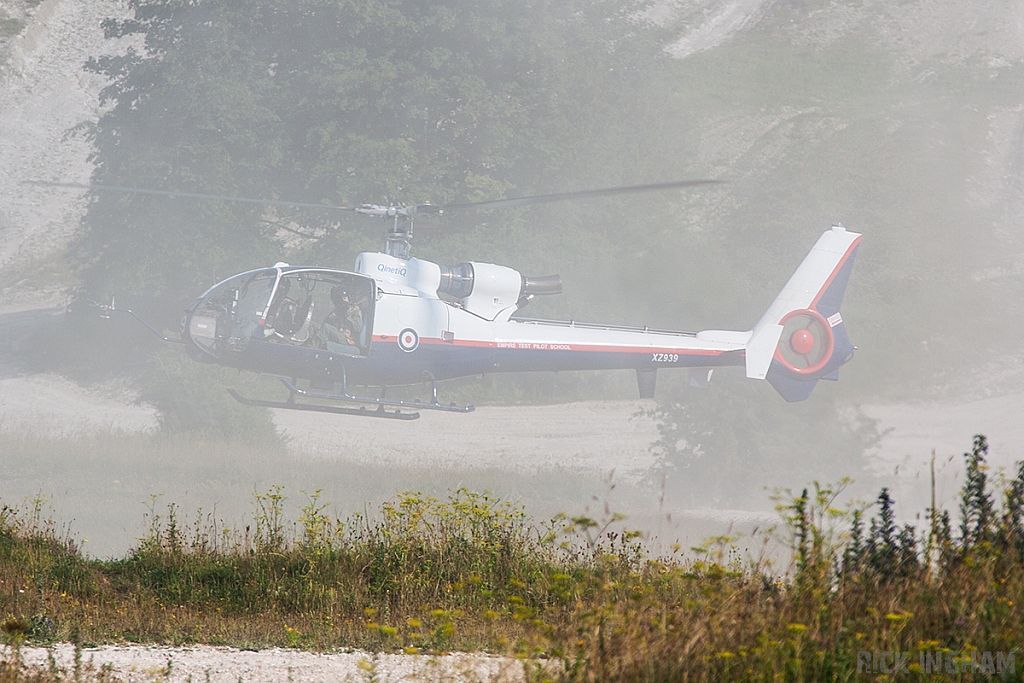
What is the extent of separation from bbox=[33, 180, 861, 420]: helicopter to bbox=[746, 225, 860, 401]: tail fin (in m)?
0.17

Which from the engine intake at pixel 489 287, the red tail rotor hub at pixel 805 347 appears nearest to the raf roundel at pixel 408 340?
the engine intake at pixel 489 287

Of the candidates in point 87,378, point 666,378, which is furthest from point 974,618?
point 87,378

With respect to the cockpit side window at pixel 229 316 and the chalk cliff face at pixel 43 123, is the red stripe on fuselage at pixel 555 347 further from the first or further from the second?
the chalk cliff face at pixel 43 123

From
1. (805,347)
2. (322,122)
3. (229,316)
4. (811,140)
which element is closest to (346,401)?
(229,316)

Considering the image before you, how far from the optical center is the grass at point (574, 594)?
339cm

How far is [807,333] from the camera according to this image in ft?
45.4

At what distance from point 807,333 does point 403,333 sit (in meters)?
6.61

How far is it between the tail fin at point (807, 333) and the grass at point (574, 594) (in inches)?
269

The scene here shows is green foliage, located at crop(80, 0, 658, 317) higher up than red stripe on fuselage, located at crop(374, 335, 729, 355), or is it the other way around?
green foliage, located at crop(80, 0, 658, 317)

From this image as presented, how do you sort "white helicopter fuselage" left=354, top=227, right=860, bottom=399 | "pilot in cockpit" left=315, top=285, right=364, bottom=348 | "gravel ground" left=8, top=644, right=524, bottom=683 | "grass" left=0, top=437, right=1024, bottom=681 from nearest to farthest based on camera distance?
"grass" left=0, top=437, right=1024, bottom=681 < "gravel ground" left=8, top=644, right=524, bottom=683 < "pilot in cockpit" left=315, top=285, right=364, bottom=348 < "white helicopter fuselage" left=354, top=227, right=860, bottom=399

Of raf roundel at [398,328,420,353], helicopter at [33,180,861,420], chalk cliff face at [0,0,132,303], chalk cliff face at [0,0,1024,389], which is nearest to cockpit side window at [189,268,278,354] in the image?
helicopter at [33,180,861,420]

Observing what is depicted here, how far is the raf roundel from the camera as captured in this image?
11.3m

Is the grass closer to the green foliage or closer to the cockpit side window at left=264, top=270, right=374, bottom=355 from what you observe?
the cockpit side window at left=264, top=270, right=374, bottom=355

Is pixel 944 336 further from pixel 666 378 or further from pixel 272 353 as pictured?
pixel 272 353
